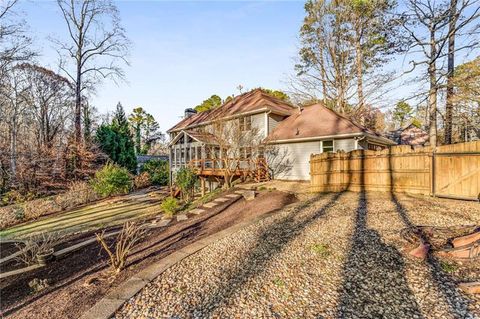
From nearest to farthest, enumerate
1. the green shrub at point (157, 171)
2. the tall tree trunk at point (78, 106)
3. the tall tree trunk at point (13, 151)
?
the tall tree trunk at point (13, 151) → the tall tree trunk at point (78, 106) → the green shrub at point (157, 171)

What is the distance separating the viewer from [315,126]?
1498 cm

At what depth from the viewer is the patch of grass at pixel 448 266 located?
3.37 m

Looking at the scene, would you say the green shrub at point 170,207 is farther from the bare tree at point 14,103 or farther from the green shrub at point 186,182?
the bare tree at point 14,103

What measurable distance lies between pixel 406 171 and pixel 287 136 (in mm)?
7787

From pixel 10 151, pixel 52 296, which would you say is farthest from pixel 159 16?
pixel 10 151

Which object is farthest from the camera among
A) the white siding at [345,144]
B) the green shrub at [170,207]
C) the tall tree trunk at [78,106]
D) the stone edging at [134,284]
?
the tall tree trunk at [78,106]

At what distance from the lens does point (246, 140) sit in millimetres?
15617

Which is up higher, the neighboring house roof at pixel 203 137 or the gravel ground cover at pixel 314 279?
the neighboring house roof at pixel 203 137

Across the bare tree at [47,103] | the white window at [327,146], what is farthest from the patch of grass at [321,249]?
the bare tree at [47,103]

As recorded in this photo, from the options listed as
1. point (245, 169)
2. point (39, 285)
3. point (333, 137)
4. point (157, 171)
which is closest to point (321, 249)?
point (39, 285)

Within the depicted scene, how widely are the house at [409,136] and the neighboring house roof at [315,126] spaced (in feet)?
51.4

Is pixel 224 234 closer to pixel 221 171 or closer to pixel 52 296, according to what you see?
pixel 52 296

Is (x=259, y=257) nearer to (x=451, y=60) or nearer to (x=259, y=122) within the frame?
(x=259, y=122)

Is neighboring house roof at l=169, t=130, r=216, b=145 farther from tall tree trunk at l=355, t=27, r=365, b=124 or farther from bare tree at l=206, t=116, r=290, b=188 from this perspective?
tall tree trunk at l=355, t=27, r=365, b=124
